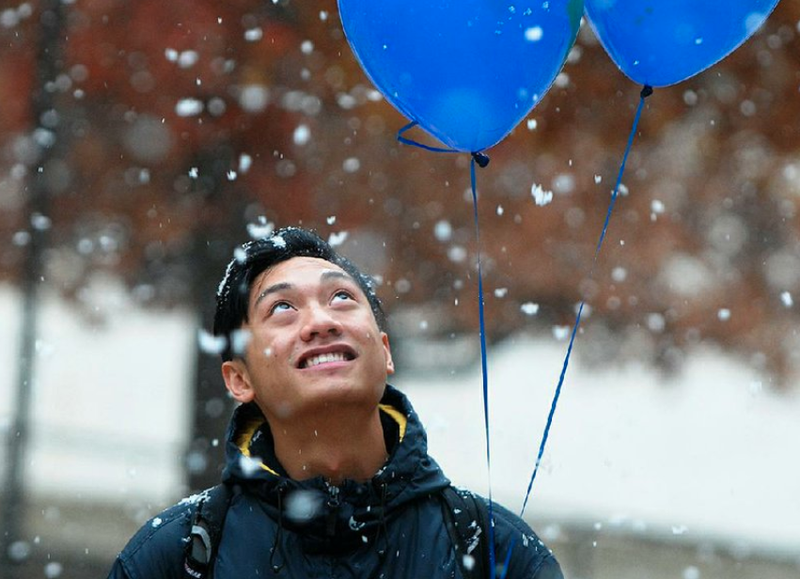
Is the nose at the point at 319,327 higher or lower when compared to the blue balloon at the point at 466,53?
lower

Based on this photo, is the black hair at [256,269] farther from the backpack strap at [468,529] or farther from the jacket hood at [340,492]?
the backpack strap at [468,529]

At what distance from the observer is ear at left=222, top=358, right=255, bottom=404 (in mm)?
3109

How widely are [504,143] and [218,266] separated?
188cm

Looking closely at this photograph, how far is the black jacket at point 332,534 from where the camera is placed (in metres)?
2.77

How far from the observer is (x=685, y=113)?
26.8 ft

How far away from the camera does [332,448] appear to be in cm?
290

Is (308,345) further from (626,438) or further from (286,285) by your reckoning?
(626,438)

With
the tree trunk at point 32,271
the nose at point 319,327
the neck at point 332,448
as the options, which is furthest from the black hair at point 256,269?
the tree trunk at point 32,271

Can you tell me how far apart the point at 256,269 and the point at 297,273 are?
0.16 metres

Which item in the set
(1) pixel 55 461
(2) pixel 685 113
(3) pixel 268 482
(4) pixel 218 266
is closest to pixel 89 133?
(4) pixel 218 266

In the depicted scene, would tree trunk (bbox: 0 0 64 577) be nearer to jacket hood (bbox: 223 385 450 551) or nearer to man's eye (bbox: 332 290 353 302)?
man's eye (bbox: 332 290 353 302)

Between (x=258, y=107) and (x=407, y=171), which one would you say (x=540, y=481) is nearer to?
(x=407, y=171)

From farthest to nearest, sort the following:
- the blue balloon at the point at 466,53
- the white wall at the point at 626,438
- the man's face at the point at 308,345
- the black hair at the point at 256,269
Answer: the white wall at the point at 626,438 < the black hair at the point at 256,269 < the blue balloon at the point at 466,53 < the man's face at the point at 308,345

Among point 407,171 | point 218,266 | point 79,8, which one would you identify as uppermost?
point 79,8
